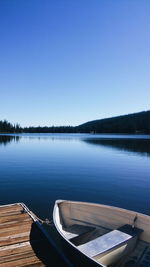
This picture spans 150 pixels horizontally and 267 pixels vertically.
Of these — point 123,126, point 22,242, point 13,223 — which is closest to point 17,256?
point 22,242

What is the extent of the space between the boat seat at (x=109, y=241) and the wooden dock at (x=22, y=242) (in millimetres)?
1076

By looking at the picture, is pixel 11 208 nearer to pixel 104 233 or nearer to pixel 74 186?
pixel 104 233

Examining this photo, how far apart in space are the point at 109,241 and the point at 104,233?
928mm

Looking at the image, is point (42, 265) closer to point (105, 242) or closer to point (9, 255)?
point (9, 255)

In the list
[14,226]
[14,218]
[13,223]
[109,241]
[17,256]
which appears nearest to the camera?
[109,241]

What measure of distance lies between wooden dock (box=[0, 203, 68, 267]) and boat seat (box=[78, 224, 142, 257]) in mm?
1076

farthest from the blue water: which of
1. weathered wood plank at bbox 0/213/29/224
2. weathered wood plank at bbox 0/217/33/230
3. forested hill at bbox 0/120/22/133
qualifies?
forested hill at bbox 0/120/22/133

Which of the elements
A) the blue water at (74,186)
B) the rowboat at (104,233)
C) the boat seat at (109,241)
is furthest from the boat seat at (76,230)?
the blue water at (74,186)

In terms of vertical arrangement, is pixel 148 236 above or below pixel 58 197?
above

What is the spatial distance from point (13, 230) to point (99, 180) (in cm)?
942

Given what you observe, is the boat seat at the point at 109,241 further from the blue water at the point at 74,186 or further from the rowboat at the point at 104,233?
the blue water at the point at 74,186

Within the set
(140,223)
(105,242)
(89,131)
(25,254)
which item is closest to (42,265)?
(25,254)

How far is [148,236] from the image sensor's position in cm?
489

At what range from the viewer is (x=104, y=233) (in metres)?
5.48
